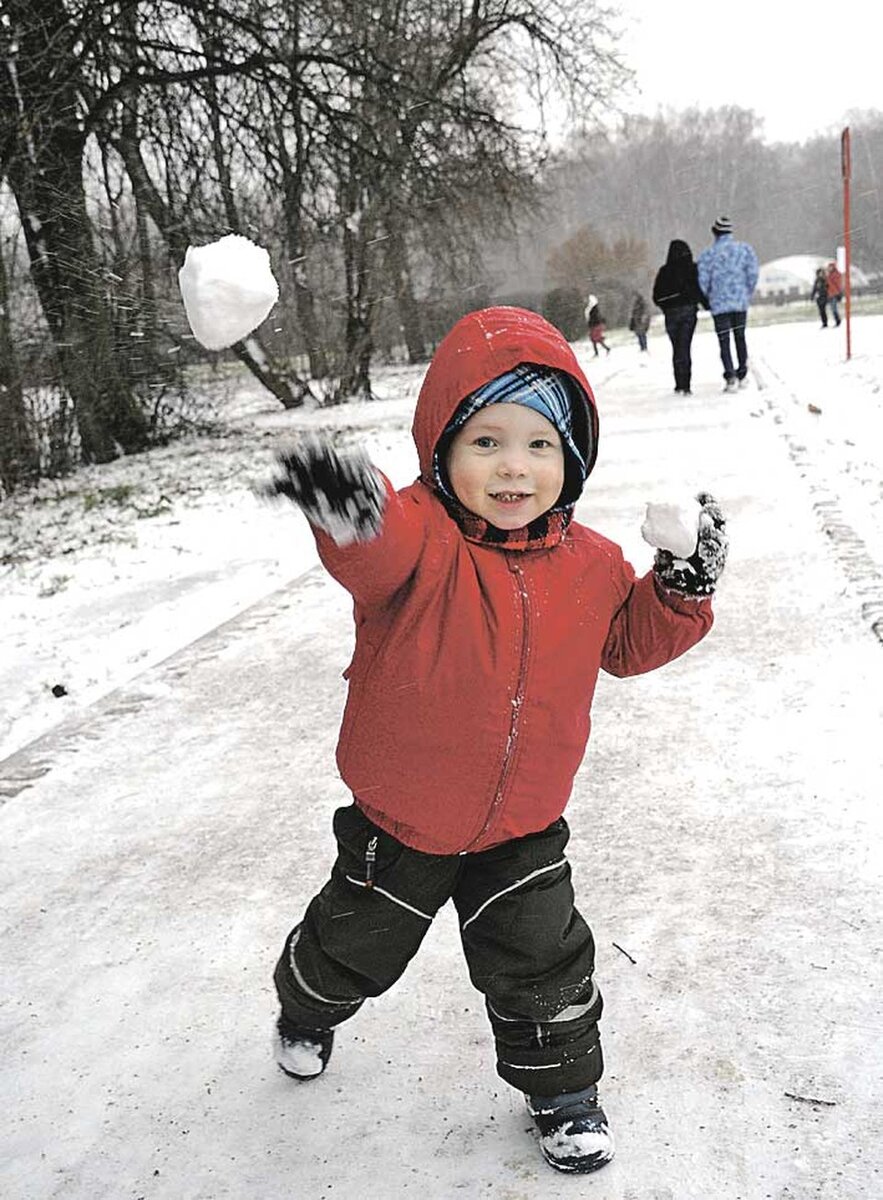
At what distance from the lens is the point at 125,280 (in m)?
4.23

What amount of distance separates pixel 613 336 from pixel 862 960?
1772 centimetres

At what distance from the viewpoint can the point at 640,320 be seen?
61.6ft

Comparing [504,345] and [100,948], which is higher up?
[504,345]

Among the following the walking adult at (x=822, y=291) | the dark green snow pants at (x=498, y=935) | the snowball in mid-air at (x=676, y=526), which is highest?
the snowball in mid-air at (x=676, y=526)

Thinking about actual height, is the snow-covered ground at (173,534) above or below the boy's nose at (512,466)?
below

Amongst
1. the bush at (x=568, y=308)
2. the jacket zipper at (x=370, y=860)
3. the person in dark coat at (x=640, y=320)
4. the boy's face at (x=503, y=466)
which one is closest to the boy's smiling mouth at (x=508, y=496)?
the boy's face at (x=503, y=466)

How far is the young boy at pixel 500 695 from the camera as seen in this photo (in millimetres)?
1680

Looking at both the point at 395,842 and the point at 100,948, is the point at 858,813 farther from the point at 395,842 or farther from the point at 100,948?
the point at 100,948

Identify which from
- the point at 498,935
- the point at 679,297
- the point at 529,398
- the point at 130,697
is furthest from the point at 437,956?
the point at 679,297

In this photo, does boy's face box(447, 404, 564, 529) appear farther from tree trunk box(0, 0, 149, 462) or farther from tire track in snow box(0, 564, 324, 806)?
tree trunk box(0, 0, 149, 462)

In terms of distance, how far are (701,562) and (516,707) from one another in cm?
34

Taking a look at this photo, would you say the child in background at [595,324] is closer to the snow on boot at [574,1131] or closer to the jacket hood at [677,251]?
the jacket hood at [677,251]

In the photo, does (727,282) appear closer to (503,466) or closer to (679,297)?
(679,297)

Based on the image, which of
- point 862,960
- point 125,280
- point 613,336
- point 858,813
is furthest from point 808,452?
point 613,336
